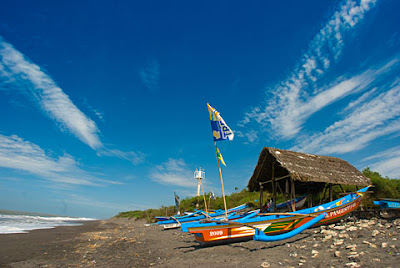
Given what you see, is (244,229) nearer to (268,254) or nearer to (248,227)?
(248,227)

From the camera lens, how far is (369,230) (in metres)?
7.21

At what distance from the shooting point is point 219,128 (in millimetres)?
8984

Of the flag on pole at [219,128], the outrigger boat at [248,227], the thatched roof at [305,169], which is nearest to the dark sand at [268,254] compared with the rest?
the outrigger boat at [248,227]

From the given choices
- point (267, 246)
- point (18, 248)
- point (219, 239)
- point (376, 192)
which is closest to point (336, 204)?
point (267, 246)

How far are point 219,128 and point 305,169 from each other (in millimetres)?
5481

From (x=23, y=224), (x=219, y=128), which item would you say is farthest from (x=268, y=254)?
(x=23, y=224)

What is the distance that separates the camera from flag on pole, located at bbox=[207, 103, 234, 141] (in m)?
8.85

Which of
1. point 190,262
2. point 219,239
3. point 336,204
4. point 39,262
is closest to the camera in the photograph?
point 190,262

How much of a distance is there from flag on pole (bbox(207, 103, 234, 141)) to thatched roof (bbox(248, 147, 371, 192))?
3.37 metres

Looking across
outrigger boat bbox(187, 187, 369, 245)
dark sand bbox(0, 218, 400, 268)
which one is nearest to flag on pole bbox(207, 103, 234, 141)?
outrigger boat bbox(187, 187, 369, 245)

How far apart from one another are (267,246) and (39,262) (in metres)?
8.09

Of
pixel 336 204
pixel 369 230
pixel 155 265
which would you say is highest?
pixel 336 204

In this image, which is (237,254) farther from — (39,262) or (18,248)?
(18,248)

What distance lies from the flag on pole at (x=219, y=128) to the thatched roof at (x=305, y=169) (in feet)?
11.1
